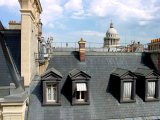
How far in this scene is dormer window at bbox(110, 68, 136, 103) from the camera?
18.4m

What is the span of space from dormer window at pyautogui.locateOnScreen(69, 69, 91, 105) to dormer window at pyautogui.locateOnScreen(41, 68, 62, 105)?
113 cm

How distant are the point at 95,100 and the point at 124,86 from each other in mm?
2583

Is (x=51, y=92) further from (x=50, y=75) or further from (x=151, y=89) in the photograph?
(x=151, y=89)

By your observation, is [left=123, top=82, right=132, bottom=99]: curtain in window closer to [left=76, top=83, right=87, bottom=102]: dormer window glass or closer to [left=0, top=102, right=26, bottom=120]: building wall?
[left=76, top=83, right=87, bottom=102]: dormer window glass

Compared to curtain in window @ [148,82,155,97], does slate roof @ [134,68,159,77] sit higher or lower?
higher

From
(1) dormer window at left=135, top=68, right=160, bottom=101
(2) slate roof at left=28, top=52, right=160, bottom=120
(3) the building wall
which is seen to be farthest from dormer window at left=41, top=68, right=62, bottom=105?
(1) dormer window at left=135, top=68, right=160, bottom=101

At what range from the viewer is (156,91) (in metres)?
19.2

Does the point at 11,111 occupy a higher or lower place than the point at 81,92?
lower

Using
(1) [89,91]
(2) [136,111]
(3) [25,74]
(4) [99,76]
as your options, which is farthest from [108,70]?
(3) [25,74]

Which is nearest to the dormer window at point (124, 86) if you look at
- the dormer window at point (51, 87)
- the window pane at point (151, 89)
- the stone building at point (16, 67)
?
the window pane at point (151, 89)

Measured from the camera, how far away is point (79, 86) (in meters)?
17.6

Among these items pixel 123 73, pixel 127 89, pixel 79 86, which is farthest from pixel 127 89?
pixel 79 86

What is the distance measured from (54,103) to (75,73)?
2750 mm

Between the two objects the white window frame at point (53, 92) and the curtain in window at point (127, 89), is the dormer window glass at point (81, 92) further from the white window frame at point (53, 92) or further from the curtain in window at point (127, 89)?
the curtain in window at point (127, 89)
